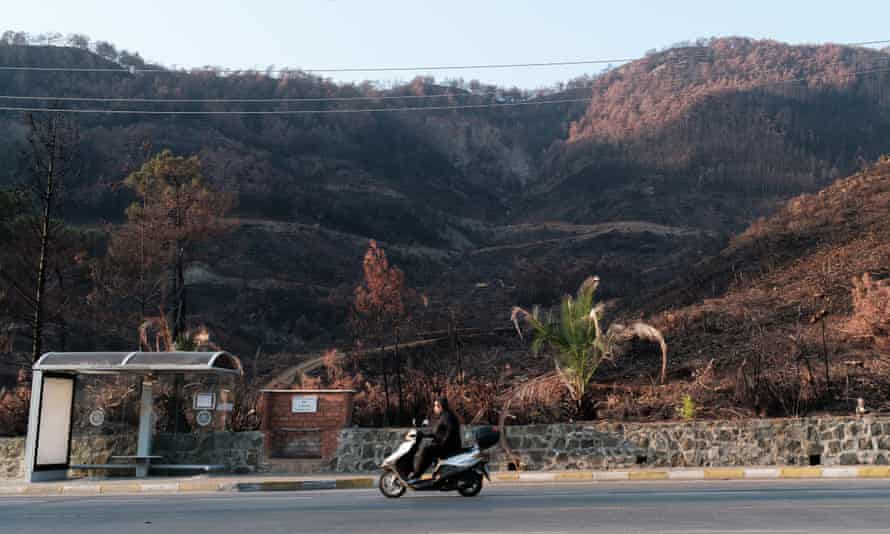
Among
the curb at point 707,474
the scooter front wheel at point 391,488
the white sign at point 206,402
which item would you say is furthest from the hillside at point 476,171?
the scooter front wheel at point 391,488

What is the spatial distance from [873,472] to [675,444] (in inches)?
152

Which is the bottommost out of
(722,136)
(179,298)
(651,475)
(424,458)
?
(651,475)

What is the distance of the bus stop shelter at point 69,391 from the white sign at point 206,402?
2.41ft

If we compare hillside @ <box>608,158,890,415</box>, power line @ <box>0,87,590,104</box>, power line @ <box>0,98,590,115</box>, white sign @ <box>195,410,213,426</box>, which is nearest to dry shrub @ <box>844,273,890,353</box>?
hillside @ <box>608,158,890,415</box>

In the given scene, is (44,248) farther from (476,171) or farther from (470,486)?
(476,171)

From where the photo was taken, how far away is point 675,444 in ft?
64.1

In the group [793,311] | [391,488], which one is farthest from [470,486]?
[793,311]

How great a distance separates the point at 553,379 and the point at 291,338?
3195 cm

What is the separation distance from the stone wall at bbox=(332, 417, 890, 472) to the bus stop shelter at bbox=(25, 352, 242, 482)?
3.76 meters

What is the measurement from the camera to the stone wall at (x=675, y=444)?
1875cm

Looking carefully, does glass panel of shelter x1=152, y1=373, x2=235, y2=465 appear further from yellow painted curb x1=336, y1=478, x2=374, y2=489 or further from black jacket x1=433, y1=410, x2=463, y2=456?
black jacket x1=433, y1=410, x2=463, y2=456

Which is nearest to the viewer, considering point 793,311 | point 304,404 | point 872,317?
point 304,404

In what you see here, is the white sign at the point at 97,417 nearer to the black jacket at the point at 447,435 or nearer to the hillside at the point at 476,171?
the black jacket at the point at 447,435

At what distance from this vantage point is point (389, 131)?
5027 inches
